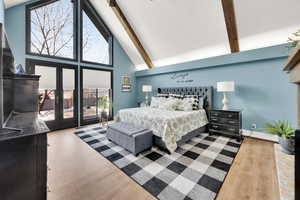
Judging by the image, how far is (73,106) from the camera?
14.7 feet

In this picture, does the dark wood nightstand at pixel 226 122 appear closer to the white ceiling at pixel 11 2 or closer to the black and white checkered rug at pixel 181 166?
the black and white checkered rug at pixel 181 166

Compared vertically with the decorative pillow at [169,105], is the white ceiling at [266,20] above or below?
above

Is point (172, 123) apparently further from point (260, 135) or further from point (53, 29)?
point (53, 29)

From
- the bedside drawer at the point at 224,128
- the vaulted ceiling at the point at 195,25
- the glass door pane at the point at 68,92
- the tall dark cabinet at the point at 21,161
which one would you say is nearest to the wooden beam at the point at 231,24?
the vaulted ceiling at the point at 195,25

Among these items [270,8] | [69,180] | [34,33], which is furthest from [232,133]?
[34,33]

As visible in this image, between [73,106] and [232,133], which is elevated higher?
[73,106]

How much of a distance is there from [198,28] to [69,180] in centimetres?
447

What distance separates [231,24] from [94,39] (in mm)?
4737

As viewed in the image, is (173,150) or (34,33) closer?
(173,150)

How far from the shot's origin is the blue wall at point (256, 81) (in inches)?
116

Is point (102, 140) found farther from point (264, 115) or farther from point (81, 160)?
point (264, 115)

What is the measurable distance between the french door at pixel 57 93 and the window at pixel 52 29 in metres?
0.44

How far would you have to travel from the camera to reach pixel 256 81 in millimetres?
Answer: 3328

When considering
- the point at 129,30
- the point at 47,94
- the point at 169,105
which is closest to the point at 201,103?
the point at 169,105
